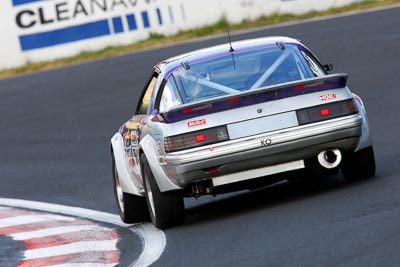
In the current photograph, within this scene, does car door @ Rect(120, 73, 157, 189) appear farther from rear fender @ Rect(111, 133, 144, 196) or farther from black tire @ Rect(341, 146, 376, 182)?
black tire @ Rect(341, 146, 376, 182)

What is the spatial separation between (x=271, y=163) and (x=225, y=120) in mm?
454

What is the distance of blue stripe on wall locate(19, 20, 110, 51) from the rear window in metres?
19.1

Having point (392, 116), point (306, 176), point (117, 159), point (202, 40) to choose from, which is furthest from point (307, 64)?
point (202, 40)

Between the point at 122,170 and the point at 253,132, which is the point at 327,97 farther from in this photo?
the point at 122,170

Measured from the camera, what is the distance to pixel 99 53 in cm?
2886

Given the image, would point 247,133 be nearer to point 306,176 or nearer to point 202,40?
point 306,176

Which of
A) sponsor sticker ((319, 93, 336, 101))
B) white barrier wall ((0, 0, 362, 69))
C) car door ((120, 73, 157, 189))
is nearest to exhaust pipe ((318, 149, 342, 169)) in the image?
sponsor sticker ((319, 93, 336, 101))

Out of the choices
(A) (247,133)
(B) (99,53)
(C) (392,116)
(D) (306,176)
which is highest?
(A) (247,133)

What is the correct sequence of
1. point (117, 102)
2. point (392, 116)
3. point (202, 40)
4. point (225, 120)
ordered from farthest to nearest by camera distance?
1. point (202, 40)
2. point (117, 102)
3. point (392, 116)
4. point (225, 120)

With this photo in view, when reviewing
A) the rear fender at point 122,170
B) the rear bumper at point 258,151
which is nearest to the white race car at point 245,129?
the rear bumper at point 258,151

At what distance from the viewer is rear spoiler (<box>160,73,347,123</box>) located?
8930mm

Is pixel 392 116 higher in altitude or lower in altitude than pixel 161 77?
lower

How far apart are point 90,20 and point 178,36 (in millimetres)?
2049

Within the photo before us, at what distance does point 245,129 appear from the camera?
8945mm
